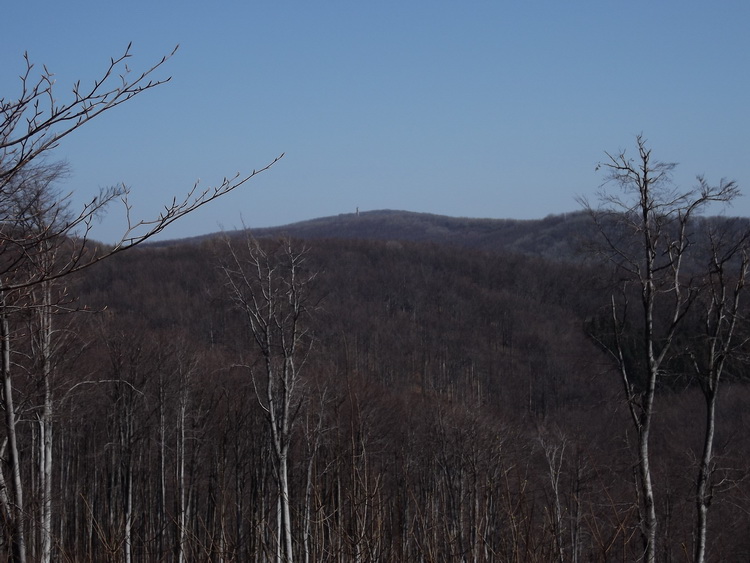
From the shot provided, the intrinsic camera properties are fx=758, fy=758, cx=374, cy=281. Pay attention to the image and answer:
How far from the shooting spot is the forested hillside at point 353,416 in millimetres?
6602

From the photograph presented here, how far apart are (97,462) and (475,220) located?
134 metres

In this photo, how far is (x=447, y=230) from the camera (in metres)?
152

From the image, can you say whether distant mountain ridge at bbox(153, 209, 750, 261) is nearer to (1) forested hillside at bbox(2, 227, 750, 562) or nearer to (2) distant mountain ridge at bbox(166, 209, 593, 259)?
(2) distant mountain ridge at bbox(166, 209, 593, 259)

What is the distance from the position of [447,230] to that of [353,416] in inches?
5830

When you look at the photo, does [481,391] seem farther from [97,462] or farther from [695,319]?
[97,462]

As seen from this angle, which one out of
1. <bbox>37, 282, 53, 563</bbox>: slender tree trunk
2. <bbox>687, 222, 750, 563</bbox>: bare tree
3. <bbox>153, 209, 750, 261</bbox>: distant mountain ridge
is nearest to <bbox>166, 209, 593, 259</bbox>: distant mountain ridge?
<bbox>153, 209, 750, 261</bbox>: distant mountain ridge

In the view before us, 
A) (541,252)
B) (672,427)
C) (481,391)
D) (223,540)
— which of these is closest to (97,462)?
(223,540)

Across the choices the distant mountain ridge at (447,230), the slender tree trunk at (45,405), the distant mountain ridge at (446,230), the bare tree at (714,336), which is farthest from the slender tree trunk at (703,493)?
the distant mountain ridge at (447,230)

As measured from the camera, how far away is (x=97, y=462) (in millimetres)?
27500

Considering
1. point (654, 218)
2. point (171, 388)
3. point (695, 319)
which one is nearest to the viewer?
point (654, 218)

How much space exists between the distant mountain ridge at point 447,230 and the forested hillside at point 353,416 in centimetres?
3260

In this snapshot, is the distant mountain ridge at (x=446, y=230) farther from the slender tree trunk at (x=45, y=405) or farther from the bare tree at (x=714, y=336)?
the slender tree trunk at (x=45, y=405)

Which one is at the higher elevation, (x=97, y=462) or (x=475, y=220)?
(x=475, y=220)

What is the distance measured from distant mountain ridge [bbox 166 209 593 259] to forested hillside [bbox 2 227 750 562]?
32.6 m
